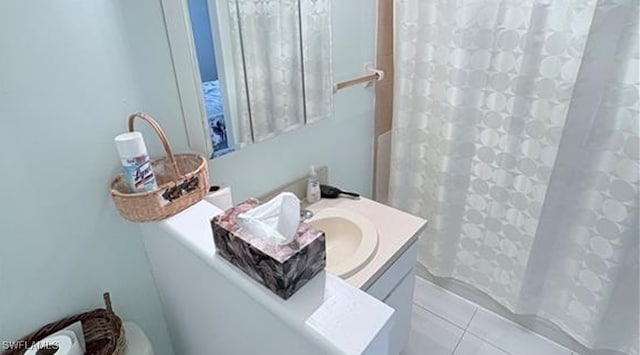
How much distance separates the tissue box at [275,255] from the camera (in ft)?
2.22

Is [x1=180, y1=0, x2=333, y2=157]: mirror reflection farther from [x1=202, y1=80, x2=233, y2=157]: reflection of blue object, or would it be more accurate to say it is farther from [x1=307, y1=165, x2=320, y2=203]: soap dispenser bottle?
[x1=307, y1=165, x2=320, y2=203]: soap dispenser bottle

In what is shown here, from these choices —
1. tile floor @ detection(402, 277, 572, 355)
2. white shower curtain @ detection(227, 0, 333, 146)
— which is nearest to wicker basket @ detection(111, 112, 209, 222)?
white shower curtain @ detection(227, 0, 333, 146)

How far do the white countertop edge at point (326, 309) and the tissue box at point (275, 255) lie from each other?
2cm

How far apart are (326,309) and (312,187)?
2.59ft

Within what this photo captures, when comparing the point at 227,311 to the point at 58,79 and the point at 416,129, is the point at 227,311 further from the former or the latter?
the point at 416,129

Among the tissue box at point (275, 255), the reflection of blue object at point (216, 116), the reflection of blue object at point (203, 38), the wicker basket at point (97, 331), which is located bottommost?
the wicker basket at point (97, 331)

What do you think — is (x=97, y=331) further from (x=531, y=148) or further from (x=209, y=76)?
(x=531, y=148)

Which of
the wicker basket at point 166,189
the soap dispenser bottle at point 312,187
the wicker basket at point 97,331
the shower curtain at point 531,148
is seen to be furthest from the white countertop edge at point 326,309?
the shower curtain at point 531,148

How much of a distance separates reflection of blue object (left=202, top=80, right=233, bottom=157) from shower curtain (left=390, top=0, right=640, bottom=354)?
85 cm

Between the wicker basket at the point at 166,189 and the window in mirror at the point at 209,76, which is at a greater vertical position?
the window in mirror at the point at 209,76

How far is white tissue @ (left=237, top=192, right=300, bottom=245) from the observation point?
0.73 meters

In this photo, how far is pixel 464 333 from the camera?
174cm

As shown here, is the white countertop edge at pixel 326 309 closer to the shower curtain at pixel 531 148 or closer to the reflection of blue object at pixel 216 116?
the reflection of blue object at pixel 216 116

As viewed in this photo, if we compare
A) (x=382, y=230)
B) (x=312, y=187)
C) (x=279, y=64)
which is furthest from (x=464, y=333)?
(x=279, y=64)
